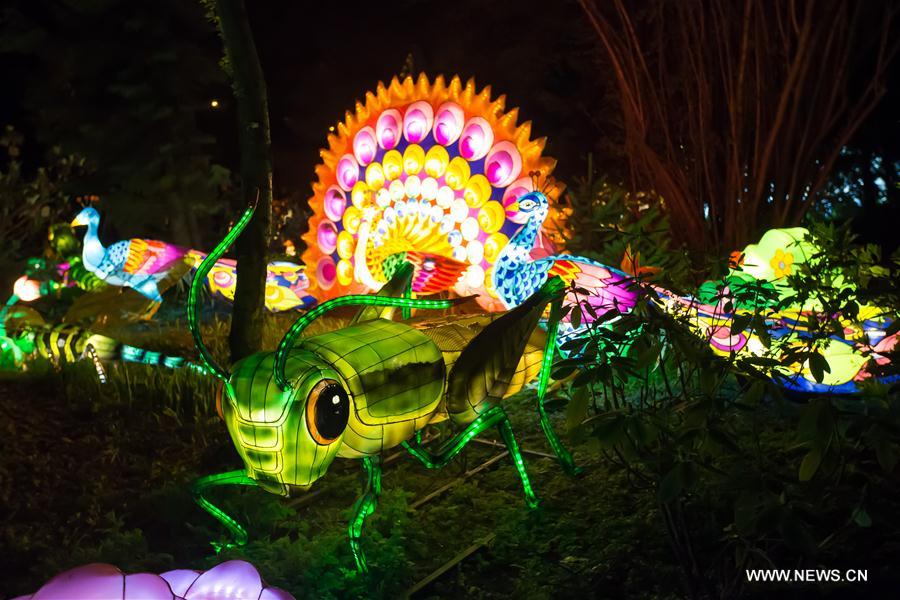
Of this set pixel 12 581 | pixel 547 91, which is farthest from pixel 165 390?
pixel 547 91

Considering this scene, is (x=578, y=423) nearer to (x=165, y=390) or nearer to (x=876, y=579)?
(x=876, y=579)

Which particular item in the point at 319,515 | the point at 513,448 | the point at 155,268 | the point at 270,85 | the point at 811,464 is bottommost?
the point at 319,515

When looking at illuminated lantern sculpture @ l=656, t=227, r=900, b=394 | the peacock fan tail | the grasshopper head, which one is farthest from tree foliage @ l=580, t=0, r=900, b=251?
the grasshopper head

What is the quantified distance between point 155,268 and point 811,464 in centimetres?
665

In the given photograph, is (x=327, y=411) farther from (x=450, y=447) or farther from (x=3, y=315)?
(x=3, y=315)

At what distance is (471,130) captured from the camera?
19.6 ft

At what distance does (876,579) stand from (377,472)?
1533mm

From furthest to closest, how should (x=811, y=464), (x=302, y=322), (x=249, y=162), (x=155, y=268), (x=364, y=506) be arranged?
(x=155, y=268), (x=249, y=162), (x=364, y=506), (x=302, y=322), (x=811, y=464)

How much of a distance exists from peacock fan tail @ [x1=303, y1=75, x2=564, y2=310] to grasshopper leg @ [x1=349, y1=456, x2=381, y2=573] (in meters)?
3.13

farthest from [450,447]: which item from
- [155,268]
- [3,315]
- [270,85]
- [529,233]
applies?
[270,85]

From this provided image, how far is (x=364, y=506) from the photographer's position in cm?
252

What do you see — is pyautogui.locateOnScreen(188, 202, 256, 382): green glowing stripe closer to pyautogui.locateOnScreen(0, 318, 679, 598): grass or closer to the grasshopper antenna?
the grasshopper antenna

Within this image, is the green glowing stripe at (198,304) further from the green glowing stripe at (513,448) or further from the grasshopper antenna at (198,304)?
the green glowing stripe at (513,448)

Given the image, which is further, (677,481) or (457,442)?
(457,442)
